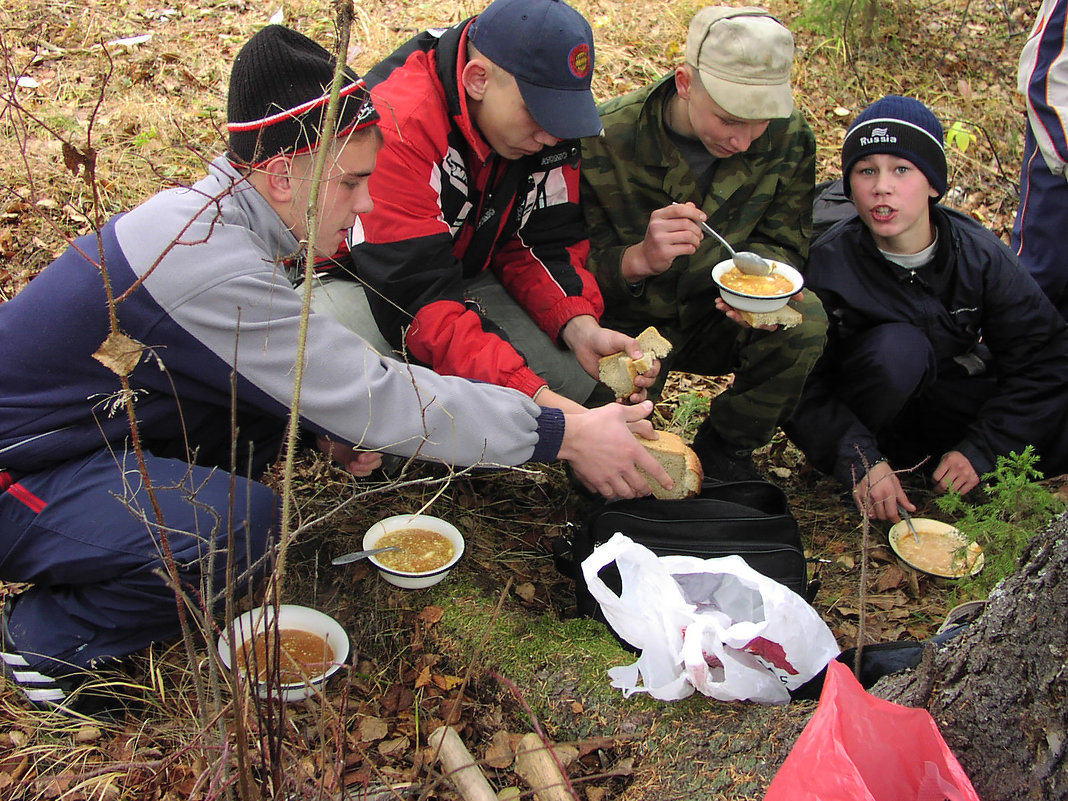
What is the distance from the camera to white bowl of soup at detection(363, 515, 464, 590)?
252 cm

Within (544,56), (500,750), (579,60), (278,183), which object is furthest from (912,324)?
(278,183)

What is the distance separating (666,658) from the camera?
2.20 metres

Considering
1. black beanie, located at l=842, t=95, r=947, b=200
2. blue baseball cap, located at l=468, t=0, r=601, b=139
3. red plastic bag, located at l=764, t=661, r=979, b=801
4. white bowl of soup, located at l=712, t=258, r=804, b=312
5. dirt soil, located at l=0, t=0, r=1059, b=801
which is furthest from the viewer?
black beanie, located at l=842, t=95, r=947, b=200

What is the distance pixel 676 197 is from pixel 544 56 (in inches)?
36.7

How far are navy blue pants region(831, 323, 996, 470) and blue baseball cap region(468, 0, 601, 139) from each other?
58.1 inches

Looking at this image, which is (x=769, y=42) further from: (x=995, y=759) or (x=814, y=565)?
(x=995, y=759)

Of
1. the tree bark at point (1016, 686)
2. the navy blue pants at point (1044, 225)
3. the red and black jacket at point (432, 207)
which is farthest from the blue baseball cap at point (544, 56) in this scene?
the navy blue pants at point (1044, 225)

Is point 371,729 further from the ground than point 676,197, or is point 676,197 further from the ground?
point 676,197

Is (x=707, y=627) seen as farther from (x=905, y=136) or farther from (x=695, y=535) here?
(x=905, y=136)

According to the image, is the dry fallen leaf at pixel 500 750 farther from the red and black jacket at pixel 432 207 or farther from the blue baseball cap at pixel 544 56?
the blue baseball cap at pixel 544 56

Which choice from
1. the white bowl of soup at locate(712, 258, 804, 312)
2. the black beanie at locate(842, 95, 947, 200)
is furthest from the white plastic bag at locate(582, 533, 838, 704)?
the black beanie at locate(842, 95, 947, 200)

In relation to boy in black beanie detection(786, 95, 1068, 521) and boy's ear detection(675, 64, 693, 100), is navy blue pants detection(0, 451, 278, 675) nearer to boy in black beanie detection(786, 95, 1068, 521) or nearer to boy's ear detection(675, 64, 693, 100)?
boy's ear detection(675, 64, 693, 100)

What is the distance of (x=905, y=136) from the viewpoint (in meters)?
3.20

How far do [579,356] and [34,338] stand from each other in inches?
71.6
